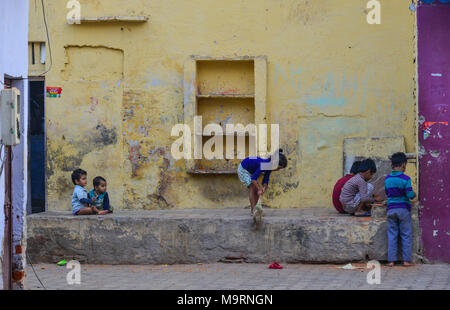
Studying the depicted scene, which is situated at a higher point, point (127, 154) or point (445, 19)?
point (445, 19)

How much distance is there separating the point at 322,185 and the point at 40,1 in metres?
4.73

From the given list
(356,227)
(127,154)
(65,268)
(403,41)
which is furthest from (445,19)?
(65,268)

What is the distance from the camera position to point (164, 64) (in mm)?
10844

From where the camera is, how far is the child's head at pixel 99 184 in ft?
33.2

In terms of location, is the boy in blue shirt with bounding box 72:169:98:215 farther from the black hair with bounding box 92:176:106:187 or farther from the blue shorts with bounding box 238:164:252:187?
the blue shorts with bounding box 238:164:252:187

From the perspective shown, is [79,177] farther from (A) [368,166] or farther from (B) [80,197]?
(A) [368,166]

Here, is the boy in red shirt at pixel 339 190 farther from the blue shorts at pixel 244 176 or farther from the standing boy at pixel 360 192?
the blue shorts at pixel 244 176

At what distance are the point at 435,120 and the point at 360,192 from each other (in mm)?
1269

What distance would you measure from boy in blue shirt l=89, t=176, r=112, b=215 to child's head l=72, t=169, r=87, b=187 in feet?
0.52

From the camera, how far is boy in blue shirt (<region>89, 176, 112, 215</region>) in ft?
33.2

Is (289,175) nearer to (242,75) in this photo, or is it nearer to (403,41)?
(242,75)

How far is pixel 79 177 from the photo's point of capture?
10.2 m

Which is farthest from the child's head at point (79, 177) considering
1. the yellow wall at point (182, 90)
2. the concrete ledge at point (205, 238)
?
the yellow wall at point (182, 90)

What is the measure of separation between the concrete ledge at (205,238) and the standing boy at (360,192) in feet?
0.69
